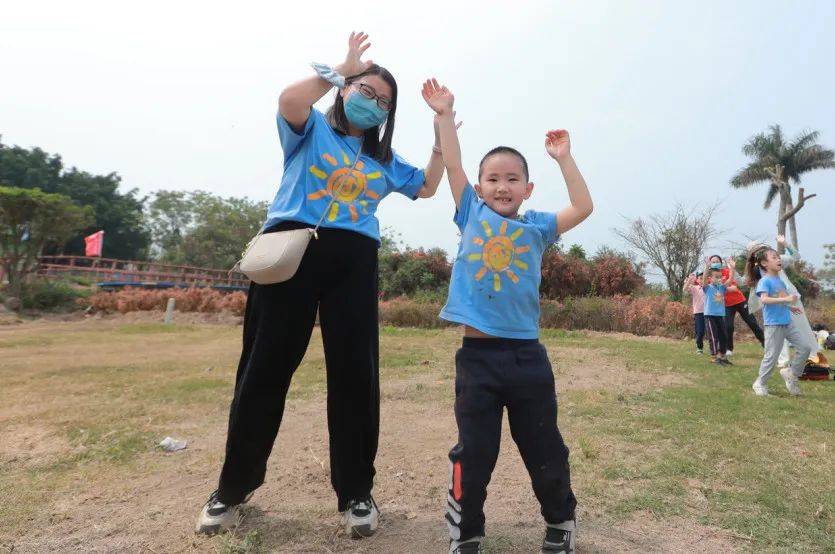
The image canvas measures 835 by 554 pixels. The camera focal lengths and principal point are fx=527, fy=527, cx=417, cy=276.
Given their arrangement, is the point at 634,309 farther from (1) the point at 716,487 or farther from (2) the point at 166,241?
(2) the point at 166,241

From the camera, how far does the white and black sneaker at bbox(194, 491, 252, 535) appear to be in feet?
7.31

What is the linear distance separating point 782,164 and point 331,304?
34903 mm

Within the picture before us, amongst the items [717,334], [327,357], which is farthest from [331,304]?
[717,334]

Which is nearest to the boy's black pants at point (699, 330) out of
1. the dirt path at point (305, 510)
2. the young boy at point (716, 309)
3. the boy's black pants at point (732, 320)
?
the boy's black pants at point (732, 320)

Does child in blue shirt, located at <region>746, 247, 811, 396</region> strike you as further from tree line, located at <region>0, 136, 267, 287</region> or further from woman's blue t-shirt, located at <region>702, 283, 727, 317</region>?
tree line, located at <region>0, 136, 267, 287</region>

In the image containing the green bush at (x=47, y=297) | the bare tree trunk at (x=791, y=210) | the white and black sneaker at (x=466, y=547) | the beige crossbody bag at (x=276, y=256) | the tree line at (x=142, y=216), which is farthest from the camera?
the tree line at (x=142, y=216)

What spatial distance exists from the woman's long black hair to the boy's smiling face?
19.8 inches

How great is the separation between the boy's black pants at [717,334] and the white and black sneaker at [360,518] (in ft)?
22.6

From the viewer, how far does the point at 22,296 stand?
632 inches

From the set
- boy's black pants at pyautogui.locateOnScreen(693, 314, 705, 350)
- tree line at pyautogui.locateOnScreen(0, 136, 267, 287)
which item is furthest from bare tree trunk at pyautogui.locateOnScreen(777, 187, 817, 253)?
tree line at pyautogui.locateOnScreen(0, 136, 267, 287)

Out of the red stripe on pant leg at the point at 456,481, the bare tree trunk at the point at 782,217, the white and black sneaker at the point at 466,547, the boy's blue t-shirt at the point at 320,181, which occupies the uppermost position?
the bare tree trunk at the point at 782,217

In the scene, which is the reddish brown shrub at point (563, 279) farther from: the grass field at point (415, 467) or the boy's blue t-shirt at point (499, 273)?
the boy's blue t-shirt at point (499, 273)

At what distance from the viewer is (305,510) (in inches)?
98.0

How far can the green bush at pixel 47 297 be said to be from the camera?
15953 millimetres
